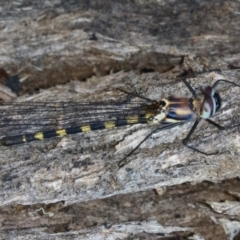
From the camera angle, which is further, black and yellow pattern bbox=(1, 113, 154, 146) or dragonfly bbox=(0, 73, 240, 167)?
black and yellow pattern bbox=(1, 113, 154, 146)

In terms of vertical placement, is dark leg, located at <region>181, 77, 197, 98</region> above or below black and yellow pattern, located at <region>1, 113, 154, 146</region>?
Result: above

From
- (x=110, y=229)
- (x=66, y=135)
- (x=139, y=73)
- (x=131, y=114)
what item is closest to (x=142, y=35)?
(x=139, y=73)

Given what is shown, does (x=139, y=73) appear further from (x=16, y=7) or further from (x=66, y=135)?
(x=16, y=7)

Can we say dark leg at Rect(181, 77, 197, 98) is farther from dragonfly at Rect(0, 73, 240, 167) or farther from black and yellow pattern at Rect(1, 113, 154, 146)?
black and yellow pattern at Rect(1, 113, 154, 146)

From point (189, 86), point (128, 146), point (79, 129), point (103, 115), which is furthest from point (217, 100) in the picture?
point (79, 129)

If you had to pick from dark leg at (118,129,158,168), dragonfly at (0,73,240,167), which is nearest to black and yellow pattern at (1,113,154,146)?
dragonfly at (0,73,240,167)

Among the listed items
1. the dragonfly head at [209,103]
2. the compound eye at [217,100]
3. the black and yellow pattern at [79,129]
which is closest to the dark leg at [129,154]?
the black and yellow pattern at [79,129]
